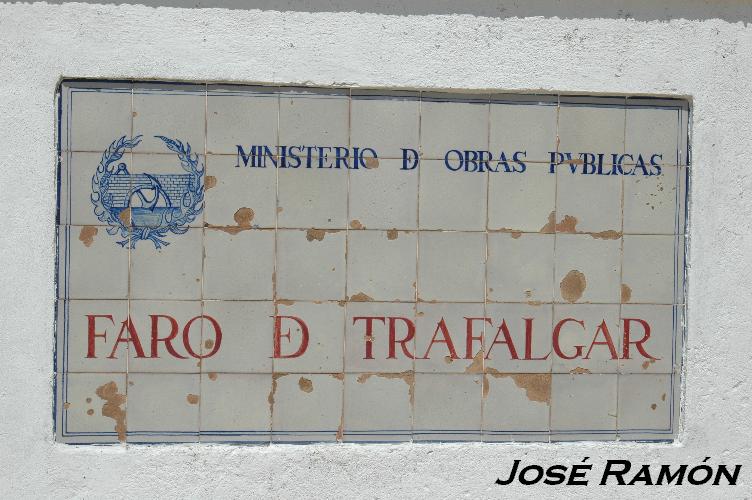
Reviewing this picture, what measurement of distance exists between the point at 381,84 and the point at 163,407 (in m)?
1.77

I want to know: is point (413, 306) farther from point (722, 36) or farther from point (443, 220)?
point (722, 36)

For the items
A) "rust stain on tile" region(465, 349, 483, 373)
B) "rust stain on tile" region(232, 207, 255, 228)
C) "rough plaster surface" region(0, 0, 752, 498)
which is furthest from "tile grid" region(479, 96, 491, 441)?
"rust stain on tile" region(232, 207, 255, 228)

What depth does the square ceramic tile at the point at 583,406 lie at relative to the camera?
13.9ft

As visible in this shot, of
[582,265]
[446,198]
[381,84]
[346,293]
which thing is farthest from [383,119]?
[582,265]

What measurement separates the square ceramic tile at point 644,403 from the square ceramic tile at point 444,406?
700mm

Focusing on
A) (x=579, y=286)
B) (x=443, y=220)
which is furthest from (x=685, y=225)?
(x=443, y=220)

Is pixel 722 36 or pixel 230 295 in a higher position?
pixel 722 36

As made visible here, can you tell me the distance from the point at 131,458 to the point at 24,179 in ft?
4.38

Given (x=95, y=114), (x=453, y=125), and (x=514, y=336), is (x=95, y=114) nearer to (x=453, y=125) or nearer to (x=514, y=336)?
(x=453, y=125)

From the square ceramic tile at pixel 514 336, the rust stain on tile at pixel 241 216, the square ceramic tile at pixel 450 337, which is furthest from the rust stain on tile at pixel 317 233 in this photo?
the square ceramic tile at pixel 514 336

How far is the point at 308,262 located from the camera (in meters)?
4.11

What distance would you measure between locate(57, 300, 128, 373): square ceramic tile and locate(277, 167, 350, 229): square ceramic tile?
2.78 feet

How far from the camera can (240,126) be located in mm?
4074

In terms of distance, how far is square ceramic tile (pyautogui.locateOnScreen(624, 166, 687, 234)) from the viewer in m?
4.21
